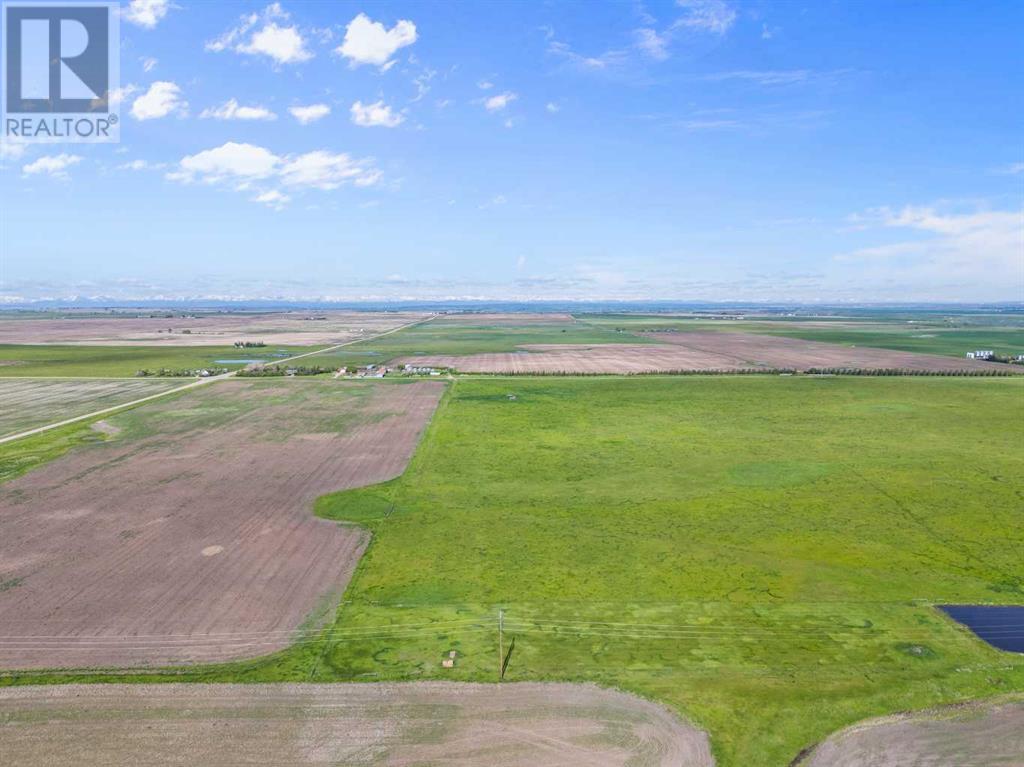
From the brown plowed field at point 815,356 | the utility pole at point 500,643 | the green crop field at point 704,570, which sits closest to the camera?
the green crop field at point 704,570

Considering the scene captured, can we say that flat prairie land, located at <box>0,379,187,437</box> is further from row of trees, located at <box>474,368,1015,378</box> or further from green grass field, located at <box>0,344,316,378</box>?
row of trees, located at <box>474,368,1015,378</box>

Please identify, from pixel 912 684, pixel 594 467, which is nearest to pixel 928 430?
pixel 594 467

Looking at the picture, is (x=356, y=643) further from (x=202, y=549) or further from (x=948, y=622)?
(x=948, y=622)

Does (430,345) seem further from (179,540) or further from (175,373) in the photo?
(179,540)

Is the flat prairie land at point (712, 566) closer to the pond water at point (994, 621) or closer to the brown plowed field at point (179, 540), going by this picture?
the pond water at point (994, 621)

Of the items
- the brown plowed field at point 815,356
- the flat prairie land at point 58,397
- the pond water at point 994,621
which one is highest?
the brown plowed field at point 815,356

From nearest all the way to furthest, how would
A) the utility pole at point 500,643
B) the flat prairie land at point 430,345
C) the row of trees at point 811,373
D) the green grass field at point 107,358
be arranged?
the utility pole at point 500,643, the row of trees at point 811,373, the green grass field at point 107,358, the flat prairie land at point 430,345

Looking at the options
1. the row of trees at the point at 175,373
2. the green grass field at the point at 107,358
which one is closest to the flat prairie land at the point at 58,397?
the row of trees at the point at 175,373
